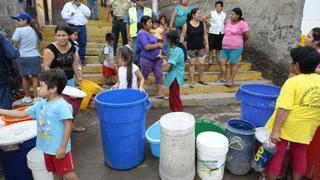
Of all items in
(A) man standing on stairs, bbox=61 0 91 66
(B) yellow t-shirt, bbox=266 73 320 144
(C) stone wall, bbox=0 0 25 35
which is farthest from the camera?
(A) man standing on stairs, bbox=61 0 91 66

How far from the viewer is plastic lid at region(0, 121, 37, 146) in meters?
2.83

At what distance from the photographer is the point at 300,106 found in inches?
110

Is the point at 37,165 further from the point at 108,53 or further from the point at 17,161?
the point at 108,53

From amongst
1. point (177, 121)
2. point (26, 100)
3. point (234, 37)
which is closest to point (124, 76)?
point (177, 121)

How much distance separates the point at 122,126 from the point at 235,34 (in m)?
4.04

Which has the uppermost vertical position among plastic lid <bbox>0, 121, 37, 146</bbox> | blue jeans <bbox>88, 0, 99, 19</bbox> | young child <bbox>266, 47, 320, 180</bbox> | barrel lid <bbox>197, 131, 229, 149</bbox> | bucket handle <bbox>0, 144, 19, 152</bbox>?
blue jeans <bbox>88, 0, 99, 19</bbox>

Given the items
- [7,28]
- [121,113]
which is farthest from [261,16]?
[7,28]

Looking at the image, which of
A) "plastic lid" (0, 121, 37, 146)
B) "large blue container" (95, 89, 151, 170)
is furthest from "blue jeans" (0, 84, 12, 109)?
"large blue container" (95, 89, 151, 170)

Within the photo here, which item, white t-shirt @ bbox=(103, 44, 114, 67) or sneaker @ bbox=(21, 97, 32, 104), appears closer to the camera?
sneaker @ bbox=(21, 97, 32, 104)

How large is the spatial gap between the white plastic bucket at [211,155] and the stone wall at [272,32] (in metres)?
4.47

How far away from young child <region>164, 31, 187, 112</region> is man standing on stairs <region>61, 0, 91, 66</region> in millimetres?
2870

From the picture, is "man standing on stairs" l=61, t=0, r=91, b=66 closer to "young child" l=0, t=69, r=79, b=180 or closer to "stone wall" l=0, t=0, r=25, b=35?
"stone wall" l=0, t=0, r=25, b=35

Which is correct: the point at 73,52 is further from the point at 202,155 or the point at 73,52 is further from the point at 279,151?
the point at 279,151

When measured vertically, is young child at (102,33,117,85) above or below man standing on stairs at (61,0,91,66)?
below
